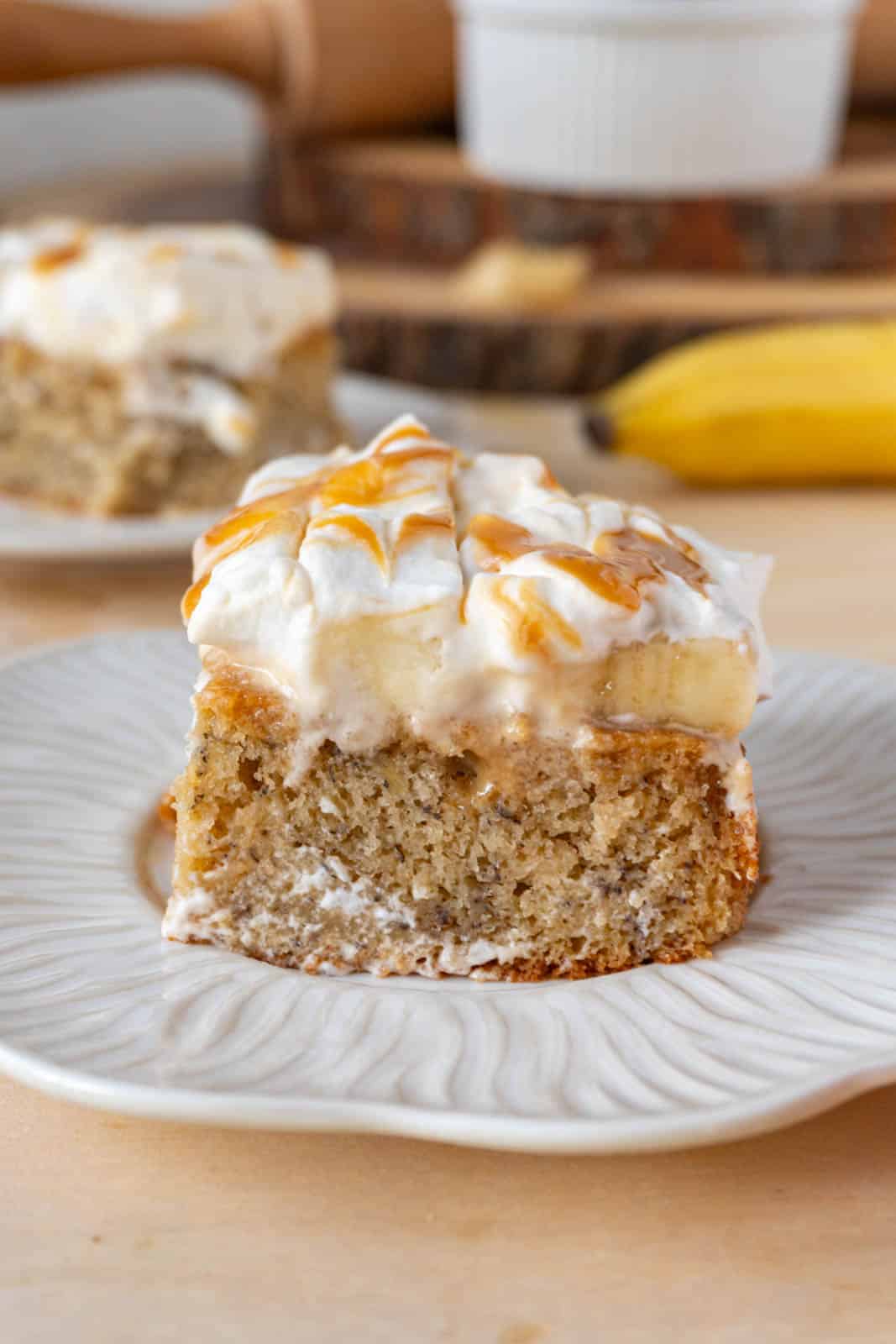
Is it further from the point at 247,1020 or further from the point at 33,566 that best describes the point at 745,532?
the point at 247,1020

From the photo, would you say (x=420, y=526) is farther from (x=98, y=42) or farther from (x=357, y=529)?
(x=98, y=42)

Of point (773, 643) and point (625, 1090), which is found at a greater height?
point (625, 1090)

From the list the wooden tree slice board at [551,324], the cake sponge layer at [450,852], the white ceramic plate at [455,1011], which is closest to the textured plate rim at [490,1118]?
the white ceramic plate at [455,1011]

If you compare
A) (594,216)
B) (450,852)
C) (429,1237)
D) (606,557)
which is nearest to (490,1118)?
(429,1237)

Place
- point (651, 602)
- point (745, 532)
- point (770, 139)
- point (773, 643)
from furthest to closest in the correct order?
point (770, 139)
point (745, 532)
point (773, 643)
point (651, 602)

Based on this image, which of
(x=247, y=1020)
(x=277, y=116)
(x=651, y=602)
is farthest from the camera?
(x=277, y=116)

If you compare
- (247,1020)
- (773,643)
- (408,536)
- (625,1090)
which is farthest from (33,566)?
(625,1090)
